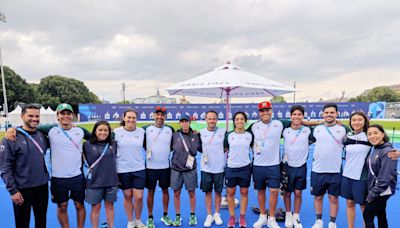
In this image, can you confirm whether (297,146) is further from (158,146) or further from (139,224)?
(139,224)

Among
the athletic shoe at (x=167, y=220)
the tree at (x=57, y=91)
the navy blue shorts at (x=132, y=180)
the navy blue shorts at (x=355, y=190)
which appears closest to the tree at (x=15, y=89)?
the tree at (x=57, y=91)

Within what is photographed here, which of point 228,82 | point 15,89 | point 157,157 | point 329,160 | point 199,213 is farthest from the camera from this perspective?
point 15,89

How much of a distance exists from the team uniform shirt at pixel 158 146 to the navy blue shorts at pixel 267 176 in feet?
4.76

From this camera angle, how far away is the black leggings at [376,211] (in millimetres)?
3076

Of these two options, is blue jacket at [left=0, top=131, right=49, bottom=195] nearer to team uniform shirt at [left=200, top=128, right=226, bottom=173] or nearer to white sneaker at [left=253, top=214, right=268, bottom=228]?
team uniform shirt at [left=200, top=128, right=226, bottom=173]

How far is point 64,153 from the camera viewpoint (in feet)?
11.3

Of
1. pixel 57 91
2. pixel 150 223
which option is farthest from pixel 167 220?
pixel 57 91

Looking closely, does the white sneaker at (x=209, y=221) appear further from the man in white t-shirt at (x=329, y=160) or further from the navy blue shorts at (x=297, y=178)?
the man in white t-shirt at (x=329, y=160)

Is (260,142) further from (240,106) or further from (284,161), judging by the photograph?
(240,106)

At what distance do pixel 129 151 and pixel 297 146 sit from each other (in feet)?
8.52

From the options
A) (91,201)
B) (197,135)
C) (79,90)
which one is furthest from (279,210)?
(79,90)

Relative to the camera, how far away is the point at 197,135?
170 inches

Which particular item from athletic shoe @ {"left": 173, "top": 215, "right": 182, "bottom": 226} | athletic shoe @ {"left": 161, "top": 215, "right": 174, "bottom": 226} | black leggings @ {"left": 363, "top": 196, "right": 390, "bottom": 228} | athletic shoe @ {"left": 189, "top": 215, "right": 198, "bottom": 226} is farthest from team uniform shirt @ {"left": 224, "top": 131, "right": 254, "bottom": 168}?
black leggings @ {"left": 363, "top": 196, "right": 390, "bottom": 228}

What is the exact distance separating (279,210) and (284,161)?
3.42ft
